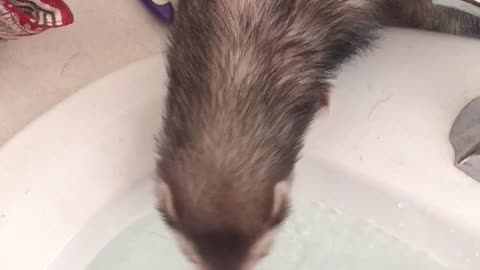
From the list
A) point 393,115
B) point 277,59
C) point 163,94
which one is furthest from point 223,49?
point 393,115

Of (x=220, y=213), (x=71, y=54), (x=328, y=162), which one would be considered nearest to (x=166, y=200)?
(x=220, y=213)

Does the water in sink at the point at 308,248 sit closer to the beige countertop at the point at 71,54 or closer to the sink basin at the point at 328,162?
the sink basin at the point at 328,162

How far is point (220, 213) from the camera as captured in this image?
3.46 feet

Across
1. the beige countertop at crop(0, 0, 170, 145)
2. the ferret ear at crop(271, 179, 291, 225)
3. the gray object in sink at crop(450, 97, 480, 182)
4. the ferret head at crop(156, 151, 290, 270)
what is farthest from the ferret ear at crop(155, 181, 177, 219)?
the gray object in sink at crop(450, 97, 480, 182)

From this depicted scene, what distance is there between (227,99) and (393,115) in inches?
12.8

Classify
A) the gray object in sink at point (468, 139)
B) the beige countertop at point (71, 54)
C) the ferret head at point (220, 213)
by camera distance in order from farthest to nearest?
the beige countertop at point (71, 54), the gray object in sink at point (468, 139), the ferret head at point (220, 213)

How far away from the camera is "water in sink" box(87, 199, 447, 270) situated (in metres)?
1.36

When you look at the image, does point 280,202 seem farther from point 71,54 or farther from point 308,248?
point 71,54

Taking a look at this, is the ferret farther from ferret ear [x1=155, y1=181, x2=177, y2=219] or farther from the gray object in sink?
the gray object in sink

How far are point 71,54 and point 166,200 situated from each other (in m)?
0.44

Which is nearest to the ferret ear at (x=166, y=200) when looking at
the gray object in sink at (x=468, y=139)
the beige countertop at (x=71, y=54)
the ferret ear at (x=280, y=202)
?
the ferret ear at (x=280, y=202)

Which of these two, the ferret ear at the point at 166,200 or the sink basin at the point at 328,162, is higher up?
the ferret ear at the point at 166,200

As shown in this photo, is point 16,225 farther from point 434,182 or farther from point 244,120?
point 434,182

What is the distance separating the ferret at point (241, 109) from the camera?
1072mm
